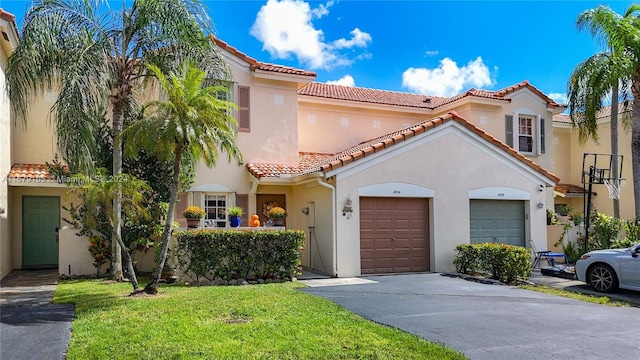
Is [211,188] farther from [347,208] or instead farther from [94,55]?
[94,55]

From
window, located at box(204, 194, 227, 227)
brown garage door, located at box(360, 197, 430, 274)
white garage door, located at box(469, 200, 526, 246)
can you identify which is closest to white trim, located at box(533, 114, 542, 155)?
white garage door, located at box(469, 200, 526, 246)

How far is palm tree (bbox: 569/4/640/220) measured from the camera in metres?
16.0

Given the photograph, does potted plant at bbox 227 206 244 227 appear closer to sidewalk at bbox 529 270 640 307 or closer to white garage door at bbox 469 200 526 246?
white garage door at bbox 469 200 526 246

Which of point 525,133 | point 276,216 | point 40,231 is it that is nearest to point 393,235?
point 276,216

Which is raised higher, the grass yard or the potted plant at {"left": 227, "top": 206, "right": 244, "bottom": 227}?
the potted plant at {"left": 227, "top": 206, "right": 244, "bottom": 227}

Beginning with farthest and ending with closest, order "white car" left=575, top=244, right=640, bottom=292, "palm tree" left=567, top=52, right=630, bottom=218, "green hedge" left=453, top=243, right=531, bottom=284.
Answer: "palm tree" left=567, top=52, right=630, bottom=218 → "green hedge" left=453, top=243, right=531, bottom=284 → "white car" left=575, top=244, right=640, bottom=292

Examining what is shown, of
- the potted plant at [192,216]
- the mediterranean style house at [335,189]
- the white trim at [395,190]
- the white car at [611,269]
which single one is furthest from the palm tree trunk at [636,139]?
the potted plant at [192,216]

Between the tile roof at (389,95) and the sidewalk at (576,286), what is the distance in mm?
8819

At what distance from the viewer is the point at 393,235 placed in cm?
1502

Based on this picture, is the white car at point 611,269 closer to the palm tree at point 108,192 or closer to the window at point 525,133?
the window at point 525,133

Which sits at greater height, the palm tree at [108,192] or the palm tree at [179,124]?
the palm tree at [179,124]

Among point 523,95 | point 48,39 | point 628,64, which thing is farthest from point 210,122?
point 523,95

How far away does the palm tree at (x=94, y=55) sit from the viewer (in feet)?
37.1

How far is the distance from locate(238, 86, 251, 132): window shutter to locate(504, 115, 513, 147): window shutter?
11.9 metres
